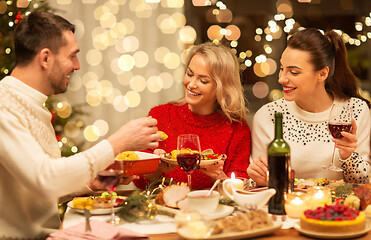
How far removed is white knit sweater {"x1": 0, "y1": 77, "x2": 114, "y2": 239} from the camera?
158cm

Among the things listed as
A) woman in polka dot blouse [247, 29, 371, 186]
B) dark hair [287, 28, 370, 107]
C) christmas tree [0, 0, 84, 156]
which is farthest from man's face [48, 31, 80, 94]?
christmas tree [0, 0, 84, 156]

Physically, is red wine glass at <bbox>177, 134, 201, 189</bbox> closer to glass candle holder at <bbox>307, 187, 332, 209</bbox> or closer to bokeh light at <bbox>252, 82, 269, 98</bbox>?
glass candle holder at <bbox>307, 187, 332, 209</bbox>

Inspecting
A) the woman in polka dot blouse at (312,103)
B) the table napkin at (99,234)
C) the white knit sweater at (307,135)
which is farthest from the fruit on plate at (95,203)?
the white knit sweater at (307,135)

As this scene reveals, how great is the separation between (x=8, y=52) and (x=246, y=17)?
2328 mm

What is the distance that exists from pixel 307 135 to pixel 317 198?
3.56 ft

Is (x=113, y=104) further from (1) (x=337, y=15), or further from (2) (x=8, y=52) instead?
(1) (x=337, y=15)

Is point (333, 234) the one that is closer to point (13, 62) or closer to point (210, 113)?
point (210, 113)

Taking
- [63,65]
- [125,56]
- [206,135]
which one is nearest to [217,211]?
[63,65]

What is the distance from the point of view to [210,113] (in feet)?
9.55

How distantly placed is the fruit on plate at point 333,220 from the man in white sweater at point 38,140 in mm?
705

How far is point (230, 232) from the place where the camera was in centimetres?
138

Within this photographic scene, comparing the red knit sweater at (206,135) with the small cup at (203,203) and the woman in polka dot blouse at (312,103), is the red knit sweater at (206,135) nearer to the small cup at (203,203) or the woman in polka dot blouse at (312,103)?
the woman in polka dot blouse at (312,103)

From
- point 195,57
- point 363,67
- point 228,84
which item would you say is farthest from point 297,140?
point 363,67

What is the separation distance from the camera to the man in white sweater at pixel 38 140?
159cm
